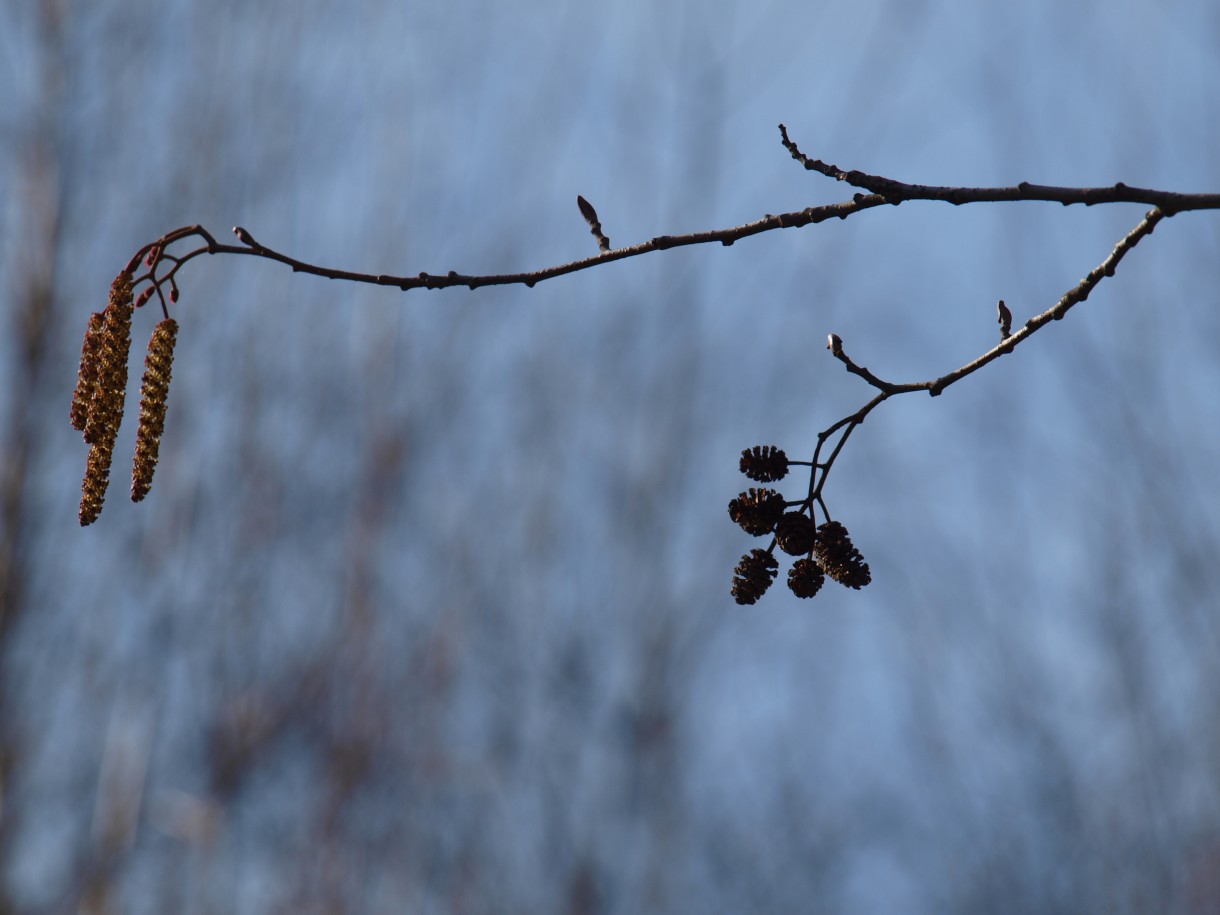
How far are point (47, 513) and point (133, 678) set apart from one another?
118 centimetres

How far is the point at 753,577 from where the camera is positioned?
5.77 ft

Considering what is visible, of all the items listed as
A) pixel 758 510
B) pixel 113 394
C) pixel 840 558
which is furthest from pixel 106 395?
pixel 840 558

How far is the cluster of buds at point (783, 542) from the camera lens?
69.1 inches

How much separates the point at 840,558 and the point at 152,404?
0.89 metres

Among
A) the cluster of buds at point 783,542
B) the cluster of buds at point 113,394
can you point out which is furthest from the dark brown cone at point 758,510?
the cluster of buds at point 113,394

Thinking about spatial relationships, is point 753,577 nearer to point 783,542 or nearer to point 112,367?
point 783,542

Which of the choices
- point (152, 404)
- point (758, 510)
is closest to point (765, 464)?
point (758, 510)

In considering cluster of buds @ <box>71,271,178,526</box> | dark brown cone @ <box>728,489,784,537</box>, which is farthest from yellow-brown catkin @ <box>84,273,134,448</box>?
dark brown cone @ <box>728,489,784,537</box>

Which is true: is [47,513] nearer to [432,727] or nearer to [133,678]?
[133,678]

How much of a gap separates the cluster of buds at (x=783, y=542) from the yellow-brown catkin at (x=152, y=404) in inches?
28.7

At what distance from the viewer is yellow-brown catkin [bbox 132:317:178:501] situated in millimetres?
1804

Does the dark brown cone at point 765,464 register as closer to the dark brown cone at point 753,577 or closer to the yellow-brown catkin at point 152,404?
the dark brown cone at point 753,577

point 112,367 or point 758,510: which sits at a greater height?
point 112,367

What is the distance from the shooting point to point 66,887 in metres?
7.39
